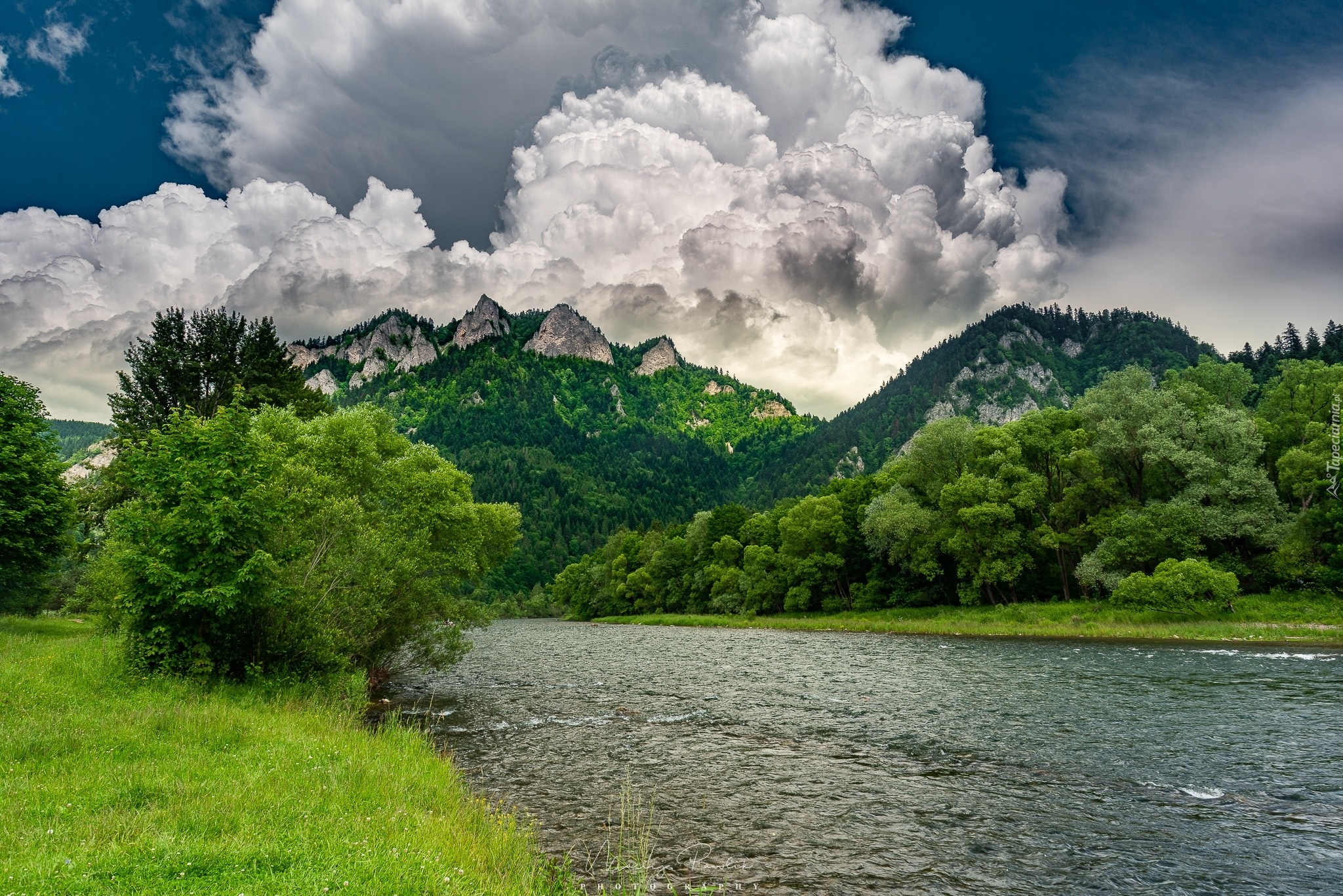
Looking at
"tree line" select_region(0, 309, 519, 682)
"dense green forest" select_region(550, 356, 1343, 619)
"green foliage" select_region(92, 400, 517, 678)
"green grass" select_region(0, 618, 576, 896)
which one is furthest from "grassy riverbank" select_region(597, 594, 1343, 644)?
"green grass" select_region(0, 618, 576, 896)

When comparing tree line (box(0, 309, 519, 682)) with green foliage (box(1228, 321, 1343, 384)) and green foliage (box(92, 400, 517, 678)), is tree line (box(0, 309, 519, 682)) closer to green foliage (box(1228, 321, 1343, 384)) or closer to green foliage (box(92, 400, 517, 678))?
green foliage (box(92, 400, 517, 678))

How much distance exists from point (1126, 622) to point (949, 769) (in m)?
46.1

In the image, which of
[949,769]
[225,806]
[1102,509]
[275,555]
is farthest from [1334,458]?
[225,806]

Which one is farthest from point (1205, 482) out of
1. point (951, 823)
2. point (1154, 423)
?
point (951, 823)

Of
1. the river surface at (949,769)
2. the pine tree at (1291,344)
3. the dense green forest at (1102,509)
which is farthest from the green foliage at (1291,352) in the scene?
the river surface at (949,769)

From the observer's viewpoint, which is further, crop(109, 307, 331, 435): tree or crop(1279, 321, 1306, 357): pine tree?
crop(1279, 321, 1306, 357): pine tree

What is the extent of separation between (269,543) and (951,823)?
24703 mm

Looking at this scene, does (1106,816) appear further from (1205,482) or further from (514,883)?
(1205,482)

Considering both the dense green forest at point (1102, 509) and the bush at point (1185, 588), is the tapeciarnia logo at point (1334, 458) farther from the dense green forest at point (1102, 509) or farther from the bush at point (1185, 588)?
the bush at point (1185, 588)

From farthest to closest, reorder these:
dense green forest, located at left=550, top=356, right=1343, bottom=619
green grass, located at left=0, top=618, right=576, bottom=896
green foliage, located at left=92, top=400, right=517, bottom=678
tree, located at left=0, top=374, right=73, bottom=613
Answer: dense green forest, located at left=550, top=356, right=1343, bottom=619, tree, located at left=0, top=374, right=73, bottom=613, green foliage, located at left=92, top=400, right=517, bottom=678, green grass, located at left=0, top=618, right=576, bottom=896

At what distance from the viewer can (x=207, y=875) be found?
31.1 ft

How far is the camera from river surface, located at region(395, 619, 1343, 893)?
42.8ft

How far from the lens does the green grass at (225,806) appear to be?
31.3 feet

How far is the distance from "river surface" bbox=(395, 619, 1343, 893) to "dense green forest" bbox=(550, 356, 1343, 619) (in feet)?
56.4
